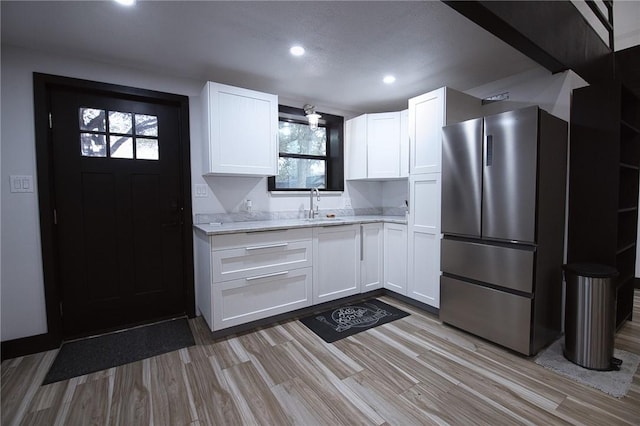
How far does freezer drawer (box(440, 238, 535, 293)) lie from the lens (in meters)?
2.05

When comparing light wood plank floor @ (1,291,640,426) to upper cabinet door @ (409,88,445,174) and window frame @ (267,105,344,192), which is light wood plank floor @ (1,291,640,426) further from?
window frame @ (267,105,344,192)

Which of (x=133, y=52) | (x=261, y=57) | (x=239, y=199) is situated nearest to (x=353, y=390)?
(x=239, y=199)

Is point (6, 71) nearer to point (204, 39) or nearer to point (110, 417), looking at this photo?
point (204, 39)

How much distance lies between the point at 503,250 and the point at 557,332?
901 mm

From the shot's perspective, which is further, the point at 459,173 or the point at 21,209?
the point at 459,173

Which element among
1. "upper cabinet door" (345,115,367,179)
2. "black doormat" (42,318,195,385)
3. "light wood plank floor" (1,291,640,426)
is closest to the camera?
"light wood plank floor" (1,291,640,426)

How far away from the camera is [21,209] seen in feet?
7.14

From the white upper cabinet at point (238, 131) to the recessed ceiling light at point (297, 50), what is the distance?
609mm

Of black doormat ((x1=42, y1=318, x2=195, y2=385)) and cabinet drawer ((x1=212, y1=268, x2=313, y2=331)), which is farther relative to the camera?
cabinet drawer ((x1=212, y1=268, x2=313, y2=331))

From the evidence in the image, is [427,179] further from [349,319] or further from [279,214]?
[279,214]

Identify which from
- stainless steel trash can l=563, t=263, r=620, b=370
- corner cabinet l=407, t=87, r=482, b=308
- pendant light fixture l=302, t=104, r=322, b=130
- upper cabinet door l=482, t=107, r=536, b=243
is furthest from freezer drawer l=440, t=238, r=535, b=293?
A: pendant light fixture l=302, t=104, r=322, b=130

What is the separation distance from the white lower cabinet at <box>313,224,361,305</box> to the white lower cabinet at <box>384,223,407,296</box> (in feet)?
1.25

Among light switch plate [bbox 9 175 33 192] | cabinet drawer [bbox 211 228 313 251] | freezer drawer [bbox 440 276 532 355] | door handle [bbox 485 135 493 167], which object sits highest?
door handle [bbox 485 135 493 167]

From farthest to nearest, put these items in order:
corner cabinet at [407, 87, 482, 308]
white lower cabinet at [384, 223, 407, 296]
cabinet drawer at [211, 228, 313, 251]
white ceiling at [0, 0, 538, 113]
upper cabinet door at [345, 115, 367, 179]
Result: upper cabinet door at [345, 115, 367, 179] < white lower cabinet at [384, 223, 407, 296] < corner cabinet at [407, 87, 482, 308] < cabinet drawer at [211, 228, 313, 251] < white ceiling at [0, 0, 538, 113]
